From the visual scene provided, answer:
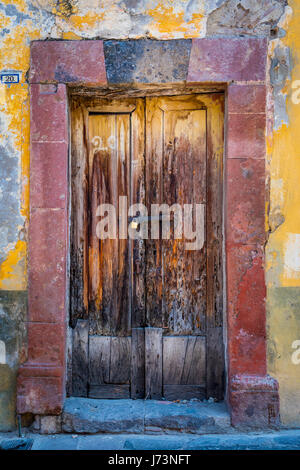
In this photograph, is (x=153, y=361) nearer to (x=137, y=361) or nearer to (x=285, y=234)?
(x=137, y=361)

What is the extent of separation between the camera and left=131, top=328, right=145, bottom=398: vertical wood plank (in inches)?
121

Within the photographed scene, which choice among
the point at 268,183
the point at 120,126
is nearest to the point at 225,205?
the point at 268,183

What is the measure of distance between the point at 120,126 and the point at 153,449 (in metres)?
2.29

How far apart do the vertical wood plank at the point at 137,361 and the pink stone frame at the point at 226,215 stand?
1.71 ft

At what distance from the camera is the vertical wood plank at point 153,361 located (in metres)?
3.04

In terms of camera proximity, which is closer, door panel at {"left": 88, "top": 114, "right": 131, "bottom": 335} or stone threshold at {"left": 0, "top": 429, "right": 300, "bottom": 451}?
stone threshold at {"left": 0, "top": 429, "right": 300, "bottom": 451}

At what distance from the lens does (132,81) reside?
282 centimetres

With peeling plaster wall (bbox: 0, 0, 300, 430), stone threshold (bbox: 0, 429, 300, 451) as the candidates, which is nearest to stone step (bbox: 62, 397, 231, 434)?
stone threshold (bbox: 0, 429, 300, 451)

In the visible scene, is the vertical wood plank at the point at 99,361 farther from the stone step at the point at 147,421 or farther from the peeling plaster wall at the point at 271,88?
the peeling plaster wall at the point at 271,88

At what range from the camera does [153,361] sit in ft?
10.00

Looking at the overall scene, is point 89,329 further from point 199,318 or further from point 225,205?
point 225,205

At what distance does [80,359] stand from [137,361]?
44 centimetres

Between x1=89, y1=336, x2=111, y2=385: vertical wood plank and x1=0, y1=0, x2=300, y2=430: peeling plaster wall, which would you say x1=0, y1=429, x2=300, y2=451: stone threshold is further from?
x1=89, y1=336, x2=111, y2=385: vertical wood plank

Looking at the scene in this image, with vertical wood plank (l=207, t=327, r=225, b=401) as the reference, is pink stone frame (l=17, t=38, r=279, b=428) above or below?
above
